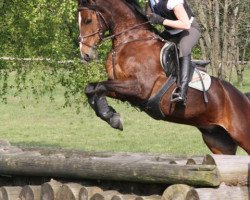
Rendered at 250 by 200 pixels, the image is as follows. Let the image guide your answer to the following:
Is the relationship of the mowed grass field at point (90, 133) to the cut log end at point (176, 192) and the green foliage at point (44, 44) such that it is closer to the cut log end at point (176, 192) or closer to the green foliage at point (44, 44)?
the green foliage at point (44, 44)

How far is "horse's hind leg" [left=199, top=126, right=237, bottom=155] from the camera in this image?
32.5ft

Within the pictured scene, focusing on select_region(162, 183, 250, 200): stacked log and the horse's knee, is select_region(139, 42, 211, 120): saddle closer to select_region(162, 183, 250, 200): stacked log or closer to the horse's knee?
the horse's knee

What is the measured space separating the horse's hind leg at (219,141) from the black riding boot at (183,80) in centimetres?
78

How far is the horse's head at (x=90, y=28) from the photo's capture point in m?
9.46

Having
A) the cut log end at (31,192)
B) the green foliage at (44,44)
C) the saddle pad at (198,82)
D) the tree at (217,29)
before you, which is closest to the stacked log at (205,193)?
the cut log end at (31,192)

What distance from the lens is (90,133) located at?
72.2 ft

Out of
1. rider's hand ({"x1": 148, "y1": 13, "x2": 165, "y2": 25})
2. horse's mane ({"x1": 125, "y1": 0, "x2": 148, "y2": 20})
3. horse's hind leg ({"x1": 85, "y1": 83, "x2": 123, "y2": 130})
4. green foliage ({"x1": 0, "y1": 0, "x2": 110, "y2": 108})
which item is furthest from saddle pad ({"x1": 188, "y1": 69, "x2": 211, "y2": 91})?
green foliage ({"x1": 0, "y1": 0, "x2": 110, "y2": 108})

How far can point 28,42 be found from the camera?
645 inches

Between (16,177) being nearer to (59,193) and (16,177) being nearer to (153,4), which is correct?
(59,193)

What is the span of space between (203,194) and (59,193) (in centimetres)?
195

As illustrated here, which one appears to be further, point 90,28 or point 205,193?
point 90,28

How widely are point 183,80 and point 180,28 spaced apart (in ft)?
1.94

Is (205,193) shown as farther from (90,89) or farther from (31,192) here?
(90,89)

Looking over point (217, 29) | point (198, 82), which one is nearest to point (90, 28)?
point (198, 82)
